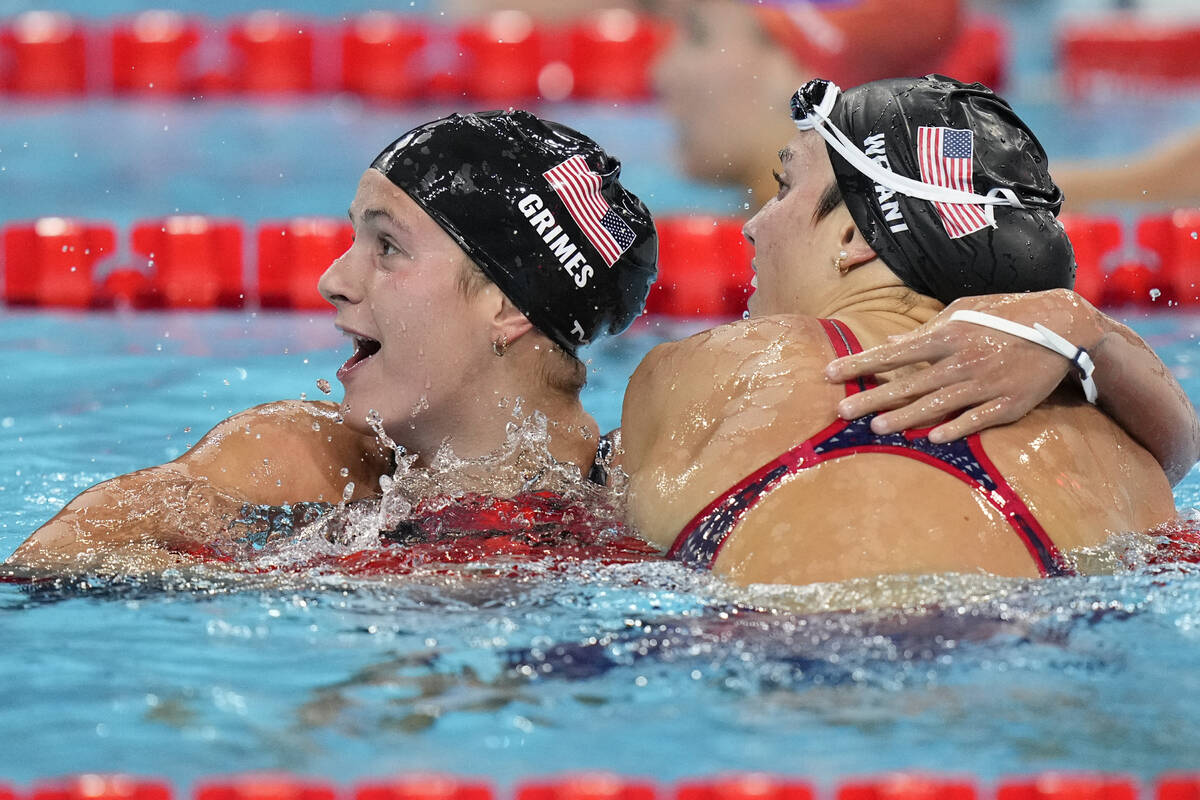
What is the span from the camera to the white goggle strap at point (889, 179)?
2518mm

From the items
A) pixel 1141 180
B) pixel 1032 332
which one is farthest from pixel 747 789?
pixel 1141 180

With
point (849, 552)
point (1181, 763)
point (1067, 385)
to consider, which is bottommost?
point (1181, 763)

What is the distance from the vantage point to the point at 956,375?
228 cm

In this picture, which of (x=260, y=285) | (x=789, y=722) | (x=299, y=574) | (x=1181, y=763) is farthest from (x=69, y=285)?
(x=1181, y=763)

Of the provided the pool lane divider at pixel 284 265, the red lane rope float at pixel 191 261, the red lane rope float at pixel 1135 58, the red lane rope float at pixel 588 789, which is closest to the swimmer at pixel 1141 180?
the pool lane divider at pixel 284 265

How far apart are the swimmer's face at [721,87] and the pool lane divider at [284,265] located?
1.19 metres

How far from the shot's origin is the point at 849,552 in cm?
216

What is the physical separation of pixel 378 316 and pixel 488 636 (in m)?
0.68

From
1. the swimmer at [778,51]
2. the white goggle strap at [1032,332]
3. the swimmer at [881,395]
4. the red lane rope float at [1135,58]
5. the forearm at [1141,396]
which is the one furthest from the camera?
the red lane rope float at [1135,58]

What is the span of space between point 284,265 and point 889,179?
3.20m

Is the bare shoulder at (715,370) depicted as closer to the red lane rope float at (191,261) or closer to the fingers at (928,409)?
the fingers at (928,409)

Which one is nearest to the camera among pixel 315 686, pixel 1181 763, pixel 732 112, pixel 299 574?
pixel 1181 763

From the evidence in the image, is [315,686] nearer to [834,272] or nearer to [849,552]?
[849,552]

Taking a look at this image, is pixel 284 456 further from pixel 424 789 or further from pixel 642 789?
pixel 642 789
